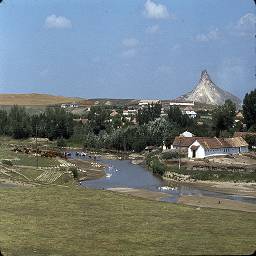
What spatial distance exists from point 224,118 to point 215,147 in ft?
38.1

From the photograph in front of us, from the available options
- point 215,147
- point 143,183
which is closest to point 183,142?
point 215,147

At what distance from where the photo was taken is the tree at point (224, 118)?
54.2m

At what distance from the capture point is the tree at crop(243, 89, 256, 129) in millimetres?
52531

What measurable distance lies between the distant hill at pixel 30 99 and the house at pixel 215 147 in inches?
3150

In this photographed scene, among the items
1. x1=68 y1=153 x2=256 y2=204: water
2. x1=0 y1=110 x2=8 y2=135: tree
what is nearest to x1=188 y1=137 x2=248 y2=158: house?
x1=68 y1=153 x2=256 y2=204: water

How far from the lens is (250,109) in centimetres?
5309

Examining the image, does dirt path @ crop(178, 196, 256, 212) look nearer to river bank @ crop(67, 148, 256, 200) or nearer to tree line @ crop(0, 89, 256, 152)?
river bank @ crop(67, 148, 256, 200)

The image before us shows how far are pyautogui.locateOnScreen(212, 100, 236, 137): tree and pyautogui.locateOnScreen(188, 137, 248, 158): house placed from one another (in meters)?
7.74

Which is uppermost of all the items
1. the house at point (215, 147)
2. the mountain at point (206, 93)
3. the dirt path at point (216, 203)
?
the mountain at point (206, 93)

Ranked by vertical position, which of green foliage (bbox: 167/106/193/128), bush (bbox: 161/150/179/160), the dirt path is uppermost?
green foliage (bbox: 167/106/193/128)

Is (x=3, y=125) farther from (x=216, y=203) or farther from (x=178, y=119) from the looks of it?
(x=216, y=203)

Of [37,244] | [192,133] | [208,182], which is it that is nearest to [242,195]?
[208,182]

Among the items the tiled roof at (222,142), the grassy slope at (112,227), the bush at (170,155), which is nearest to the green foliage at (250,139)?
the tiled roof at (222,142)

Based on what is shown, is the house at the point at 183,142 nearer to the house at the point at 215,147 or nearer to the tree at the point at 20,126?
the house at the point at 215,147
